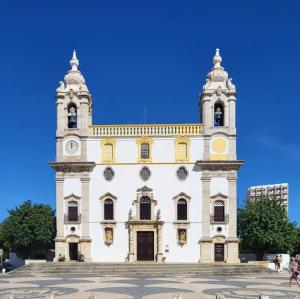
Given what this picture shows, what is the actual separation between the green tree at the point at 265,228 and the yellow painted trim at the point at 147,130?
9.67 metres

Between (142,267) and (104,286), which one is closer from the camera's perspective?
(104,286)

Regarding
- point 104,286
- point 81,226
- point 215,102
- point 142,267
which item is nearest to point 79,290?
point 104,286

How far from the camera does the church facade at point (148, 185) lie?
43.9 metres

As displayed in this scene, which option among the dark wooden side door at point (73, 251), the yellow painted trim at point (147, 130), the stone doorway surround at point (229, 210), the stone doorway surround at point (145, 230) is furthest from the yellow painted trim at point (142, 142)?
the dark wooden side door at point (73, 251)

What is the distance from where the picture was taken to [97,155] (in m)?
45.5

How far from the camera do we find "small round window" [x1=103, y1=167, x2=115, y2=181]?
4525cm

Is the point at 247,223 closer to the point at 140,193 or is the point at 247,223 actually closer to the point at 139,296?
the point at 140,193

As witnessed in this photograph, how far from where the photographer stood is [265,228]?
4719 cm

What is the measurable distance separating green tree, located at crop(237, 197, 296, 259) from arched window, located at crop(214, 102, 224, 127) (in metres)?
9.11

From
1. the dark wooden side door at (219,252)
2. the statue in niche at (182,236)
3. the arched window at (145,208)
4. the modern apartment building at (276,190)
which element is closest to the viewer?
the dark wooden side door at (219,252)

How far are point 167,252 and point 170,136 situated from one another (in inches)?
403

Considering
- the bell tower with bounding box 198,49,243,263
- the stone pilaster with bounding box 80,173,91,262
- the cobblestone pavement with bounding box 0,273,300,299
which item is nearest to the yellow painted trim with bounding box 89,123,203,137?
the bell tower with bounding box 198,49,243,263

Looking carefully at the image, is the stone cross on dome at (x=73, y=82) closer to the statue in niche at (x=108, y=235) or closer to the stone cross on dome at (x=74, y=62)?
the stone cross on dome at (x=74, y=62)

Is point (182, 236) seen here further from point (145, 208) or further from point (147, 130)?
point (147, 130)
